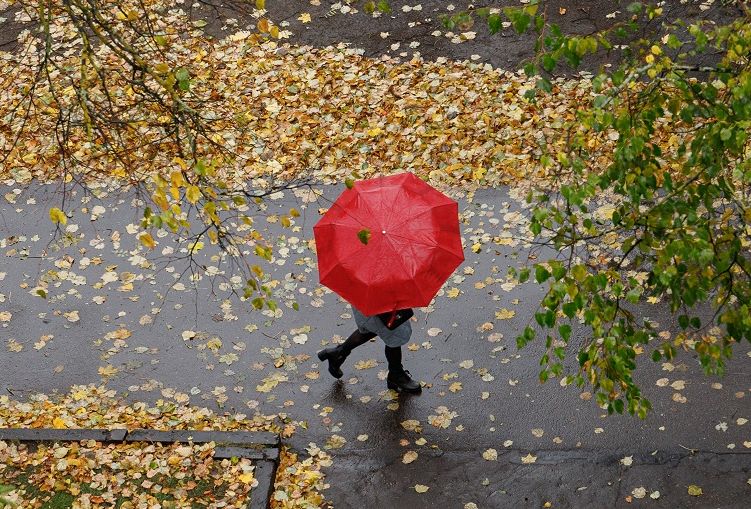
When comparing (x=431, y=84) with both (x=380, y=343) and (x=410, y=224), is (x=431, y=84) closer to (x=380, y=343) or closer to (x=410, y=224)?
(x=380, y=343)

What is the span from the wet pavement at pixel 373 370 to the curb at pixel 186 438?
41 centimetres

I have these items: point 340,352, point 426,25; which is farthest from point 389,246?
point 426,25

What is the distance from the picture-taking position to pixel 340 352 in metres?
7.84

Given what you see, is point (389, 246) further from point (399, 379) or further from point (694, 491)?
point (694, 491)

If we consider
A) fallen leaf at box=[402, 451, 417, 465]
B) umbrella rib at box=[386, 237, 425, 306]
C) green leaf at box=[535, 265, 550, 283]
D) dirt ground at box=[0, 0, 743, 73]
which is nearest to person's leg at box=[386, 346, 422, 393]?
fallen leaf at box=[402, 451, 417, 465]

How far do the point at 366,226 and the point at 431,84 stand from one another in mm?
5336

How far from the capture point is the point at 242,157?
36.0ft

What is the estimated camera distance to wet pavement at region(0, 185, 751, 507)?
23.1 feet

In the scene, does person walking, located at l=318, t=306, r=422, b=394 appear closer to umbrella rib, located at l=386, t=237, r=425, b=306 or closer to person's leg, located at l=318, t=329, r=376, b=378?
person's leg, located at l=318, t=329, r=376, b=378

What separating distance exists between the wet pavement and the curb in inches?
16.2

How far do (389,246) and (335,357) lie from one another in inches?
62.3

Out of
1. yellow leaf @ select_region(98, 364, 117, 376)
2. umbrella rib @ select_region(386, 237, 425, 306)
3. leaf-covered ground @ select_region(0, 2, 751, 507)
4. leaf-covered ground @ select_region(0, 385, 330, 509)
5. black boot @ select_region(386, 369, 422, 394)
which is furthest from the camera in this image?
yellow leaf @ select_region(98, 364, 117, 376)

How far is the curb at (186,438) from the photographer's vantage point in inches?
285

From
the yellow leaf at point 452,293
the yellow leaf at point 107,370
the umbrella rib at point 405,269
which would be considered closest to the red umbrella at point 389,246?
the umbrella rib at point 405,269
